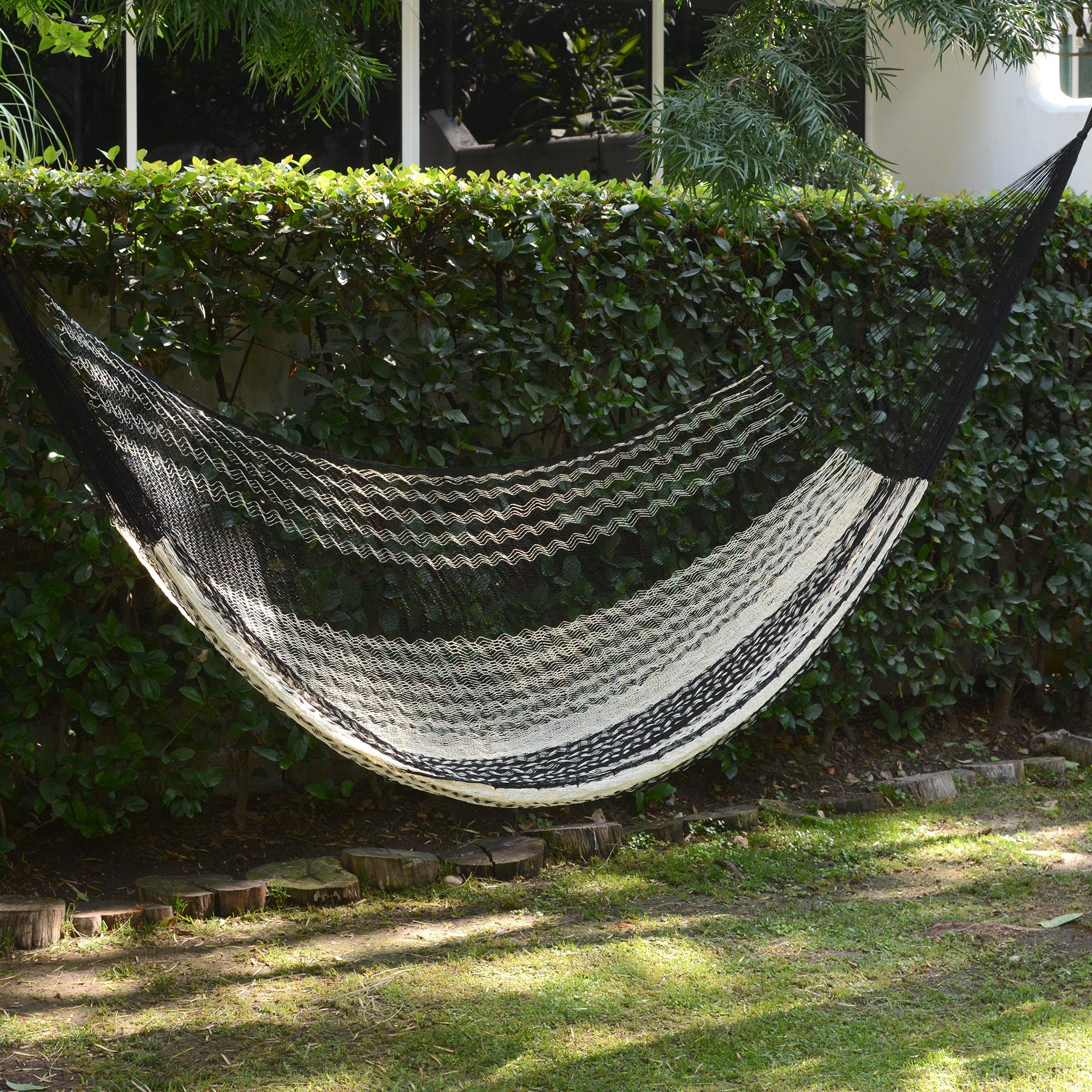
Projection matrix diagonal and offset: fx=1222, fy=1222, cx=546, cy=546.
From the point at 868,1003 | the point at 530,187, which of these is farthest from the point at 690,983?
the point at 530,187

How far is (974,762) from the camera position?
3.58 meters

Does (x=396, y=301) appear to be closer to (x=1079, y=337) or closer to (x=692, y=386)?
(x=692, y=386)

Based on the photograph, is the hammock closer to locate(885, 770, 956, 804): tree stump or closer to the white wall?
locate(885, 770, 956, 804): tree stump

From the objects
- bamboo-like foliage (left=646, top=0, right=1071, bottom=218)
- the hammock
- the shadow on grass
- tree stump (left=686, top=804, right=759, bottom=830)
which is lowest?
the shadow on grass

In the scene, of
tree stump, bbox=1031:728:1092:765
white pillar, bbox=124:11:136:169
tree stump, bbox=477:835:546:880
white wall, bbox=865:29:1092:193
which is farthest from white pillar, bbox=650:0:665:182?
tree stump, bbox=477:835:546:880

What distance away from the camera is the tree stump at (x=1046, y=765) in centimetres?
351

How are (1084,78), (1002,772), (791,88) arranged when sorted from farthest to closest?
1. (1084,78)
2. (1002,772)
3. (791,88)

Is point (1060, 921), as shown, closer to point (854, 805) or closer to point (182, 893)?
point (854, 805)

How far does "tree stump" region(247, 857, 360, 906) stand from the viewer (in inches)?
101

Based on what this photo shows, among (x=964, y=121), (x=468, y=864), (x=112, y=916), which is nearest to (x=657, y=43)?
(x=964, y=121)

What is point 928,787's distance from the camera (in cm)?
332

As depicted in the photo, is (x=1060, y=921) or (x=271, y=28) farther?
(x=1060, y=921)

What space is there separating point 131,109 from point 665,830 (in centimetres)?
308

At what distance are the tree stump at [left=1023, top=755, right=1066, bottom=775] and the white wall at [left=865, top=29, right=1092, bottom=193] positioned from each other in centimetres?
247
